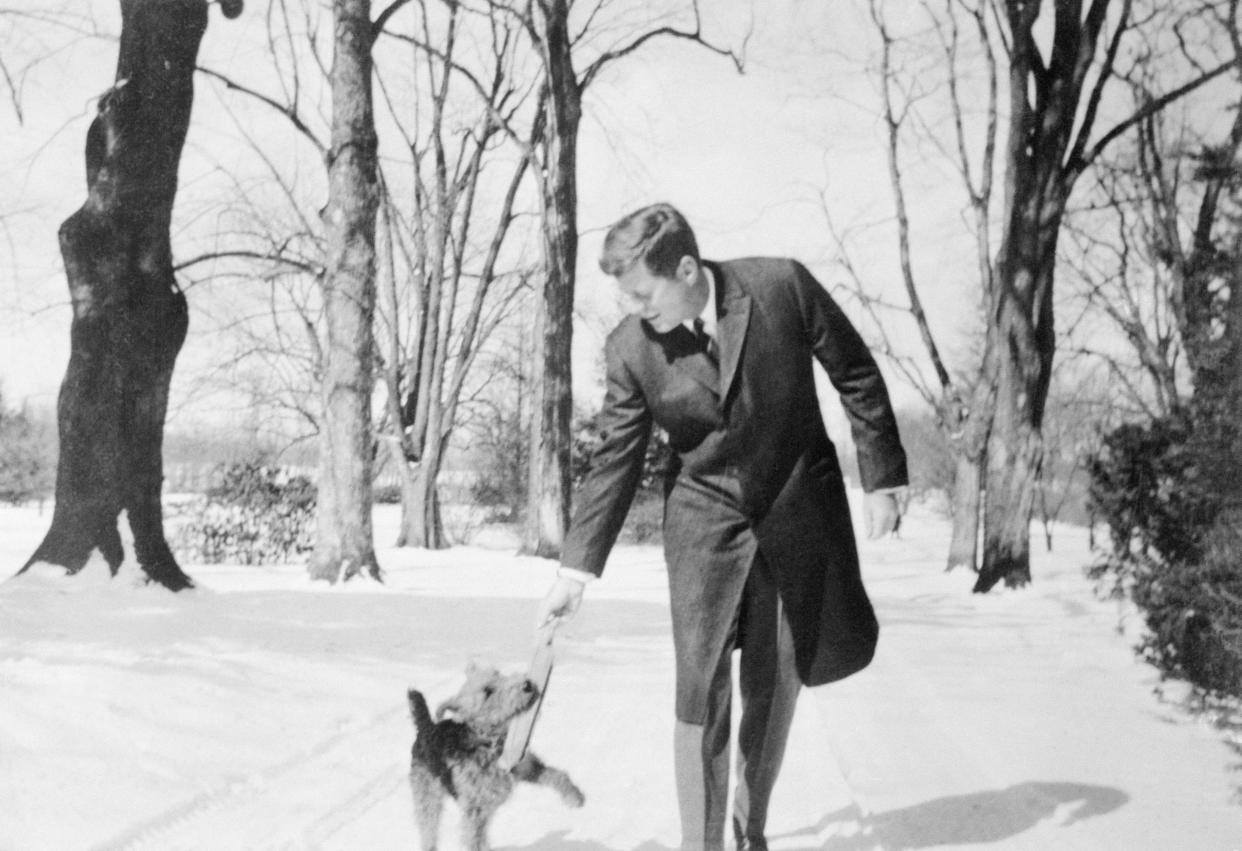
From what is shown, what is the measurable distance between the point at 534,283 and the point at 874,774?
1690 centimetres

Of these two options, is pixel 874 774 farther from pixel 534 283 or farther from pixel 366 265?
pixel 534 283

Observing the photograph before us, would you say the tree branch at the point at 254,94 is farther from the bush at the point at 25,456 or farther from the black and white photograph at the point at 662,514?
the bush at the point at 25,456

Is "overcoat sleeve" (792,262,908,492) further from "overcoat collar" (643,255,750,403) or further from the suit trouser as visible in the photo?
the suit trouser

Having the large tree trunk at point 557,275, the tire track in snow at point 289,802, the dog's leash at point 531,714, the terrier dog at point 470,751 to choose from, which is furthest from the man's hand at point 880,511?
the large tree trunk at point 557,275

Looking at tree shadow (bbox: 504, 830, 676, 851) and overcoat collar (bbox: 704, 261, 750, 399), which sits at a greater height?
overcoat collar (bbox: 704, 261, 750, 399)

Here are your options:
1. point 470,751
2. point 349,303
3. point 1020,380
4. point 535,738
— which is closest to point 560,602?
point 470,751

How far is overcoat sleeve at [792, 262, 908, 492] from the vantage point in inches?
113

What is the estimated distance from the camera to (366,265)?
373 inches

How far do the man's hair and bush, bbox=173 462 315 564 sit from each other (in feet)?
34.6

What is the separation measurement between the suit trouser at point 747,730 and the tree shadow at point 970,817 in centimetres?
27

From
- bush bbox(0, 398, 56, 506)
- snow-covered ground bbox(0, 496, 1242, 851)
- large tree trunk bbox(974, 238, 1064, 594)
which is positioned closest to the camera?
snow-covered ground bbox(0, 496, 1242, 851)

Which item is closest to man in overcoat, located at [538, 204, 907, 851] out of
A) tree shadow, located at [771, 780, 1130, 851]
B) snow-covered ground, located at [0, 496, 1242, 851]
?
tree shadow, located at [771, 780, 1130, 851]

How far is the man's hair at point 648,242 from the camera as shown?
8.80 ft

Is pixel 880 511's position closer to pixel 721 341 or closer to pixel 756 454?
pixel 756 454
